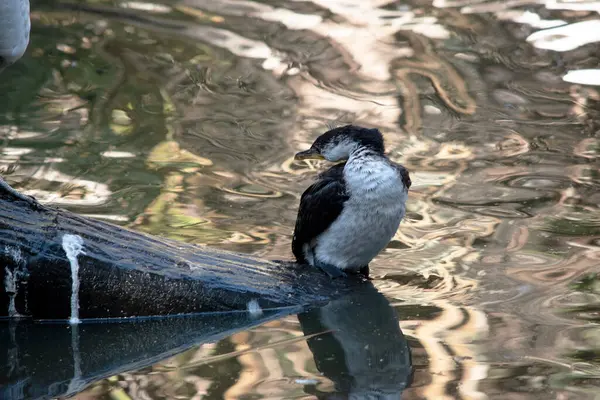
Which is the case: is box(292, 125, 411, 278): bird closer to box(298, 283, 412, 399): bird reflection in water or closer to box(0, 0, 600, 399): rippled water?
box(298, 283, 412, 399): bird reflection in water

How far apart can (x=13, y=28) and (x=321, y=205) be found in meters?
2.03

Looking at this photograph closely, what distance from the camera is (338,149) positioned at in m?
6.46

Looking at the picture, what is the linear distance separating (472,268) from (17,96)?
5563 mm

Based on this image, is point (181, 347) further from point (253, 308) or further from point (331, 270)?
point (331, 270)

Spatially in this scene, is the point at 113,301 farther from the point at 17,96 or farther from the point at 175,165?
the point at 17,96

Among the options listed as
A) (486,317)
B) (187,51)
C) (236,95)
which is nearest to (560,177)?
(486,317)

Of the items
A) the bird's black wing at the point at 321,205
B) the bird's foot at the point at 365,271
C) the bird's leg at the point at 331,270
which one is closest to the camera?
the bird's black wing at the point at 321,205

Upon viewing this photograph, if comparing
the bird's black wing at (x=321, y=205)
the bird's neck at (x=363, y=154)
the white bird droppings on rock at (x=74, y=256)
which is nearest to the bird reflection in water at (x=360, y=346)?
the bird's black wing at (x=321, y=205)

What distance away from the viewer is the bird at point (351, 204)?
20.4 ft

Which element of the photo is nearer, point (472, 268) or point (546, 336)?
point (546, 336)

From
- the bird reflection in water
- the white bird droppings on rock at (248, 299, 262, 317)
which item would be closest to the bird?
the bird reflection in water

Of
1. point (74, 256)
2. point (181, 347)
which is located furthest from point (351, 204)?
point (74, 256)

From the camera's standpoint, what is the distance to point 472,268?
6855 millimetres

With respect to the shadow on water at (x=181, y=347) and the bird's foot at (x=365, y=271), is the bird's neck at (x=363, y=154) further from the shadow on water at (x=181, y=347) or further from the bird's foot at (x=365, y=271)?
the shadow on water at (x=181, y=347)
